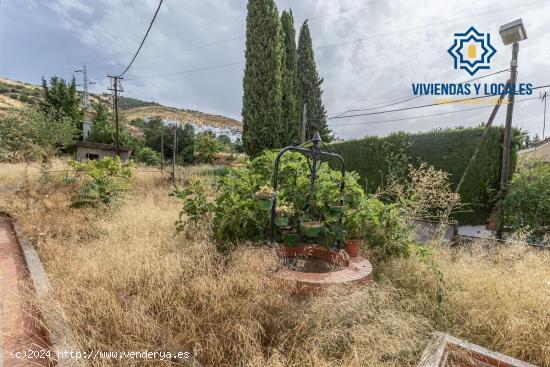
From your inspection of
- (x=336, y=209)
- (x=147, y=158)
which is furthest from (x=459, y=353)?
(x=147, y=158)

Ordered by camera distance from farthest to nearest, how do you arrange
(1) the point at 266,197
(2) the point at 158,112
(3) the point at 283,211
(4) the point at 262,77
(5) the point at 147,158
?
(2) the point at 158,112 < (5) the point at 147,158 < (4) the point at 262,77 < (3) the point at 283,211 < (1) the point at 266,197

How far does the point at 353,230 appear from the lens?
318cm

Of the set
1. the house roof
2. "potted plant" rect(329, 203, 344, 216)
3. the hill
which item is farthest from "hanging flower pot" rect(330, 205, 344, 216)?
the hill

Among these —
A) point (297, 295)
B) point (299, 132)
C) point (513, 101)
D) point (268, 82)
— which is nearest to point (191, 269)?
point (297, 295)

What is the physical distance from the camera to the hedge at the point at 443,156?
5457mm

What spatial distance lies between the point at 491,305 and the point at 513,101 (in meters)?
4.59

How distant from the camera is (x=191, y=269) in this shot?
2.37 m

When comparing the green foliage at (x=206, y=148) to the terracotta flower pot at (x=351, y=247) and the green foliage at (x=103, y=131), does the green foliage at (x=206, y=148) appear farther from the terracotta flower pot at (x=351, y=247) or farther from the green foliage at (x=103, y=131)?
the terracotta flower pot at (x=351, y=247)

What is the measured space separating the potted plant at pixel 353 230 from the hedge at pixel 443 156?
122 inches

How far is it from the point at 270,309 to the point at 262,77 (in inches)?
419

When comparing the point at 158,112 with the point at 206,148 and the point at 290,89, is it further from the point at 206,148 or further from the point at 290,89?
the point at 290,89

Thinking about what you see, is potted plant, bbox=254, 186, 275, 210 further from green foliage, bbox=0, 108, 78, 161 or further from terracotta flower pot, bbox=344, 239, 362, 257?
green foliage, bbox=0, 108, 78, 161

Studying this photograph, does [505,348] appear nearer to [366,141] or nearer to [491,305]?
[491,305]

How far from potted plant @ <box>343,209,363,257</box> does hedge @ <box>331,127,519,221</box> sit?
311 centimetres
